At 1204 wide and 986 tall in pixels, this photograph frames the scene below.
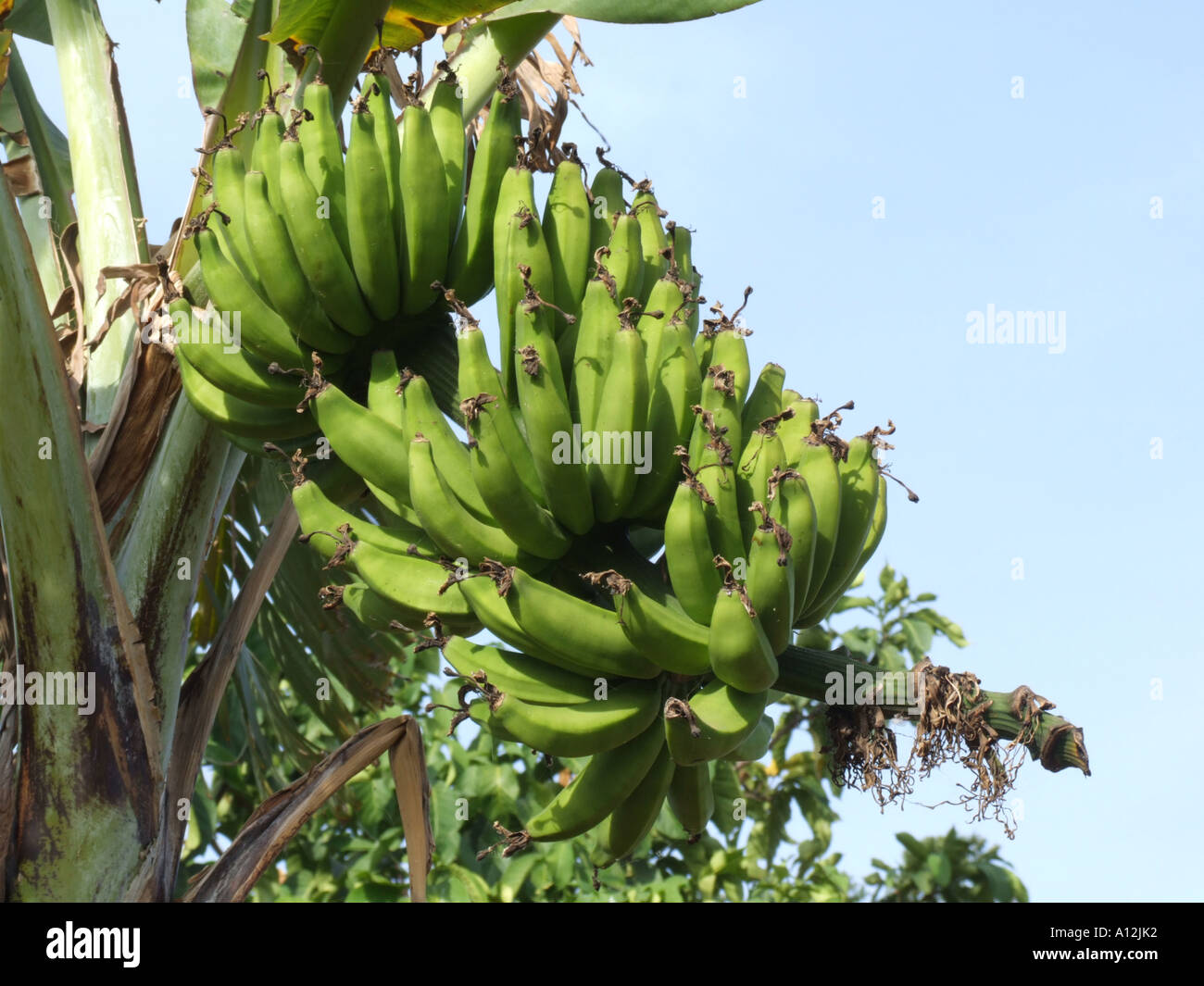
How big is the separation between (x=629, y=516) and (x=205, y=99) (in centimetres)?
181

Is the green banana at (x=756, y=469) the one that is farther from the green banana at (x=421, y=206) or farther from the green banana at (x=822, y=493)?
the green banana at (x=421, y=206)

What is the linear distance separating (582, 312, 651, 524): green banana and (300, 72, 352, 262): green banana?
63 centimetres

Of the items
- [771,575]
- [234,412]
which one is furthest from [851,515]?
[234,412]

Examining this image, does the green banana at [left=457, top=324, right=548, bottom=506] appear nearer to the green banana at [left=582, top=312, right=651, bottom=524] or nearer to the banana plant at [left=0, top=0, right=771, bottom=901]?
the green banana at [left=582, top=312, right=651, bottom=524]

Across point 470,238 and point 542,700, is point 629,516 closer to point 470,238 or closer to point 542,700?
point 542,700

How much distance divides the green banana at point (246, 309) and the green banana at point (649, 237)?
71 centimetres

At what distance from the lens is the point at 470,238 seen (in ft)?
7.89

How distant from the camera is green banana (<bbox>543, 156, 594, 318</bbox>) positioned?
2.29m

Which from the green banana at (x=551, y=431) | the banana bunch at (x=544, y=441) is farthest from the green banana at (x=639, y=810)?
the green banana at (x=551, y=431)

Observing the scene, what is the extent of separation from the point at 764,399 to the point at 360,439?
2.57 feet

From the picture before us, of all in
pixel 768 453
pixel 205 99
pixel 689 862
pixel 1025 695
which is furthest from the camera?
pixel 689 862

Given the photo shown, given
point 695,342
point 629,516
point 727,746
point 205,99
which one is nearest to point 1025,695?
point 727,746

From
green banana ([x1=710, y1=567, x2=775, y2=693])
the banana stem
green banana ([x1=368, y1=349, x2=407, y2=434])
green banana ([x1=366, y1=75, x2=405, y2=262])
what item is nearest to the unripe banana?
green banana ([x1=710, y1=567, x2=775, y2=693])
